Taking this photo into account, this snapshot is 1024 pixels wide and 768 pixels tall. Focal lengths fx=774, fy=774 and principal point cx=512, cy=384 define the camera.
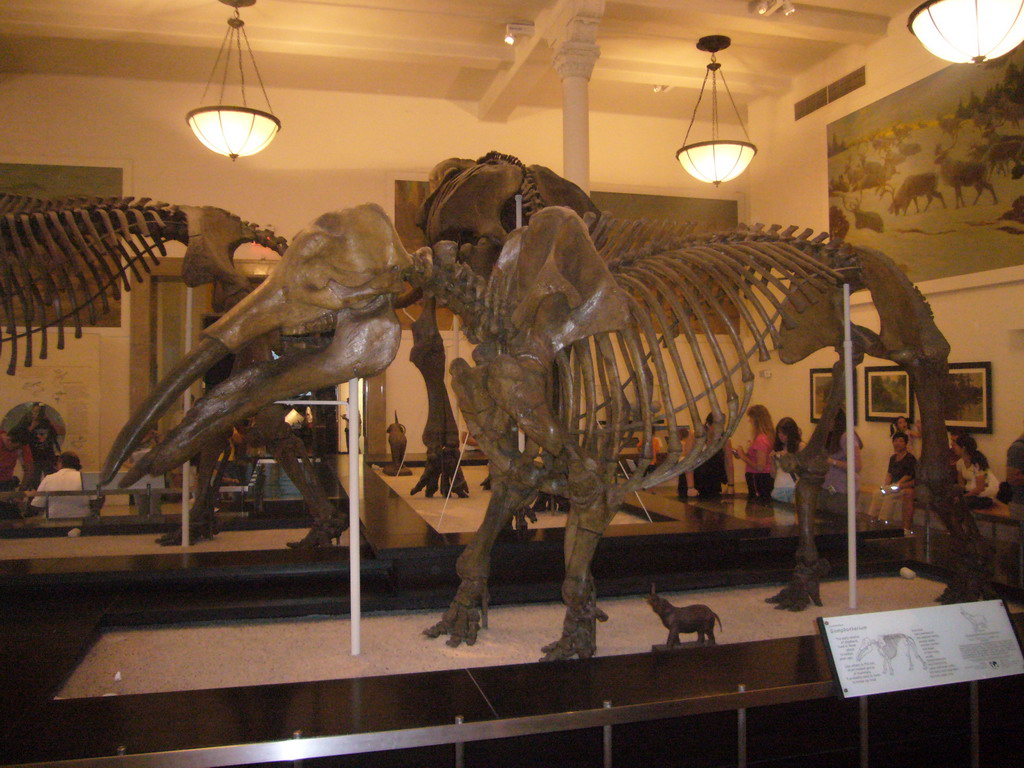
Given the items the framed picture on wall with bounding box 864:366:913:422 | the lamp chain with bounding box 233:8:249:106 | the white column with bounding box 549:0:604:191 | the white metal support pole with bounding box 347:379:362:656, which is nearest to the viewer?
the white metal support pole with bounding box 347:379:362:656

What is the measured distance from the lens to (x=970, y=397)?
8742 mm

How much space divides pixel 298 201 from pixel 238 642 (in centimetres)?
879

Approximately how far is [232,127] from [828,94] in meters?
8.25

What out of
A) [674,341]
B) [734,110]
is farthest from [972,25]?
[734,110]

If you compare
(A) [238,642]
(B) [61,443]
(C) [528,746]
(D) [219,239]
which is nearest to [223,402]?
(C) [528,746]

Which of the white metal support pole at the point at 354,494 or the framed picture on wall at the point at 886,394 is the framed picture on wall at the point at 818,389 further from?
the white metal support pole at the point at 354,494

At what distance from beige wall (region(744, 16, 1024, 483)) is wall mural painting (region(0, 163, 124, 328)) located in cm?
997

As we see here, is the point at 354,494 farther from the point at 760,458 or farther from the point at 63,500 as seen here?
the point at 760,458

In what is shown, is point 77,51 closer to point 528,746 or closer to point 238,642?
point 238,642

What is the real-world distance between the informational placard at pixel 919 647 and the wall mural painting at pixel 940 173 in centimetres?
653

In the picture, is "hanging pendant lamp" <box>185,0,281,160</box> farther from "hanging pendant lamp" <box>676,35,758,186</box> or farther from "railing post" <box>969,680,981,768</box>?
"railing post" <box>969,680,981,768</box>

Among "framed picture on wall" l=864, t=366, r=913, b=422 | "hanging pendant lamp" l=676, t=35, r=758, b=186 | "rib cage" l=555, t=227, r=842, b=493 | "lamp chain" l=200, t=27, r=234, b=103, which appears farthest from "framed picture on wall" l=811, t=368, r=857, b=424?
"lamp chain" l=200, t=27, r=234, b=103

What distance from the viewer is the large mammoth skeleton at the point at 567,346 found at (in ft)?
9.41

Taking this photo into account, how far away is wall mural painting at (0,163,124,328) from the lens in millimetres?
10641
